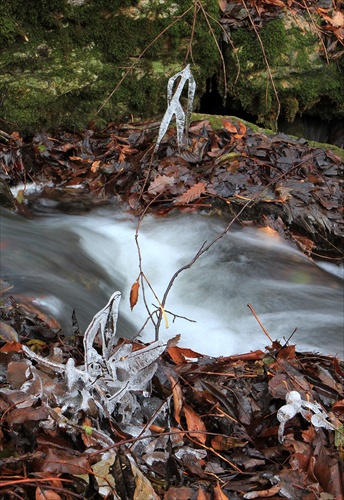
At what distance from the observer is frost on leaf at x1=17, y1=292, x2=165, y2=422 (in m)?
1.97

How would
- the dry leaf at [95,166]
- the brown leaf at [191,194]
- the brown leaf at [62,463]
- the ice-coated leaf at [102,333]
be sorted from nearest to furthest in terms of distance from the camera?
1. the brown leaf at [62,463]
2. the ice-coated leaf at [102,333]
3. the brown leaf at [191,194]
4. the dry leaf at [95,166]

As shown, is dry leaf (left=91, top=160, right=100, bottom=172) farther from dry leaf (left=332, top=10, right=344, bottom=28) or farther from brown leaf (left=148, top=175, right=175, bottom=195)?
dry leaf (left=332, top=10, right=344, bottom=28)

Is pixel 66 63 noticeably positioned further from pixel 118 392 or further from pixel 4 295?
pixel 118 392

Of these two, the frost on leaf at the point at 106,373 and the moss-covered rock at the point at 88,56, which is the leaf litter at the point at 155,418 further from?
the moss-covered rock at the point at 88,56

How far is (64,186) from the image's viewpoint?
4684mm

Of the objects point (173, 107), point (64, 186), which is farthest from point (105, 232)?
point (173, 107)

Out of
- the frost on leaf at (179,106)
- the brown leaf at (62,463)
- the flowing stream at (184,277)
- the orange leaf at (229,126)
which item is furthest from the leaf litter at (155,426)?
the orange leaf at (229,126)

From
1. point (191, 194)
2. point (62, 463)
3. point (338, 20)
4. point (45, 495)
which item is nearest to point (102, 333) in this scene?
point (62, 463)

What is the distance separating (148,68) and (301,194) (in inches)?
81.1

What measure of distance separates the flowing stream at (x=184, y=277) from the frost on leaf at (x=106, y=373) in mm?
702

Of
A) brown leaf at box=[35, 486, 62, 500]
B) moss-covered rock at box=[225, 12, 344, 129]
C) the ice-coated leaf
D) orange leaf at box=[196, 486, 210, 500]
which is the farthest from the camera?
moss-covered rock at box=[225, 12, 344, 129]

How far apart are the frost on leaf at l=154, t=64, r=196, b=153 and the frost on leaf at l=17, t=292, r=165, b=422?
2.54m

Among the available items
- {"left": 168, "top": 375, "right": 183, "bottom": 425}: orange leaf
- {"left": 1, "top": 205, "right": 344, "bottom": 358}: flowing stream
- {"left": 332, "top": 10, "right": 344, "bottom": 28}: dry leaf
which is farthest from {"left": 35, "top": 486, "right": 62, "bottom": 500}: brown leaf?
{"left": 332, "top": 10, "right": 344, "bottom": 28}: dry leaf

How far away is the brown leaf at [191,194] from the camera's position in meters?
4.38
